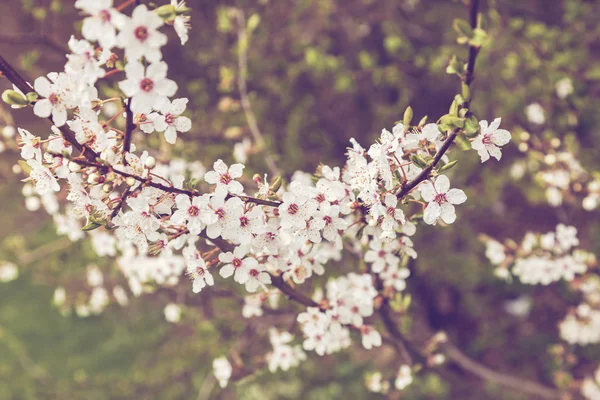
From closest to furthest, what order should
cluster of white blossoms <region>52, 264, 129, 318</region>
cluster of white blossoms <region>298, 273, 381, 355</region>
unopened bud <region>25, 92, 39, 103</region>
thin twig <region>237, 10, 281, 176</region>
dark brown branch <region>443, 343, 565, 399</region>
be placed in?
1. unopened bud <region>25, 92, 39, 103</region>
2. cluster of white blossoms <region>298, 273, 381, 355</region>
3. thin twig <region>237, 10, 281, 176</region>
4. dark brown branch <region>443, 343, 565, 399</region>
5. cluster of white blossoms <region>52, 264, 129, 318</region>

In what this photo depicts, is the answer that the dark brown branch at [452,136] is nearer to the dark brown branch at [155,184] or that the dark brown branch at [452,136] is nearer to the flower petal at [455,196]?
the flower petal at [455,196]

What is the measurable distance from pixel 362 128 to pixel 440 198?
8.46 ft

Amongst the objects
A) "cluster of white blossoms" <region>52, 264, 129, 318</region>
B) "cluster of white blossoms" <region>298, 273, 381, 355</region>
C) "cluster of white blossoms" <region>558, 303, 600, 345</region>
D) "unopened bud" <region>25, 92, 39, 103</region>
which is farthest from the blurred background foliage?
"unopened bud" <region>25, 92, 39, 103</region>

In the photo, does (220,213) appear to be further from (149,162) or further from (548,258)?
(548,258)

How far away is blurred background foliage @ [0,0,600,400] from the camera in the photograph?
9.64 feet

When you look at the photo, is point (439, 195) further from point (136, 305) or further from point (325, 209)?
point (136, 305)

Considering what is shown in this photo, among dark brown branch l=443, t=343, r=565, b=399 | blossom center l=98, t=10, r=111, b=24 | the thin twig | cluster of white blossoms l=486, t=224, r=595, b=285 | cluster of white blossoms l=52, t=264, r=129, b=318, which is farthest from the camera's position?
cluster of white blossoms l=52, t=264, r=129, b=318

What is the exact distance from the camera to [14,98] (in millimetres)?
1100

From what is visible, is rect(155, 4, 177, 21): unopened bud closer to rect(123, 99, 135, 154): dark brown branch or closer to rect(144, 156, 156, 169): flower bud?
rect(123, 99, 135, 154): dark brown branch

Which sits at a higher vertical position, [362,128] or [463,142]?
[362,128]

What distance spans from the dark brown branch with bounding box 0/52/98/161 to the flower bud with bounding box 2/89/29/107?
5 cm

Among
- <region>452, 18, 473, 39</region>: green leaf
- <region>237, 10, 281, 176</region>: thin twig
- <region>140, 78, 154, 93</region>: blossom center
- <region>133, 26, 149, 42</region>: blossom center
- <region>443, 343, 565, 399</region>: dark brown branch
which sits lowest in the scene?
<region>443, 343, 565, 399</region>: dark brown branch

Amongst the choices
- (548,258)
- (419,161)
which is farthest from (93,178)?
(548,258)

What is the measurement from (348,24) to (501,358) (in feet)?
9.66
